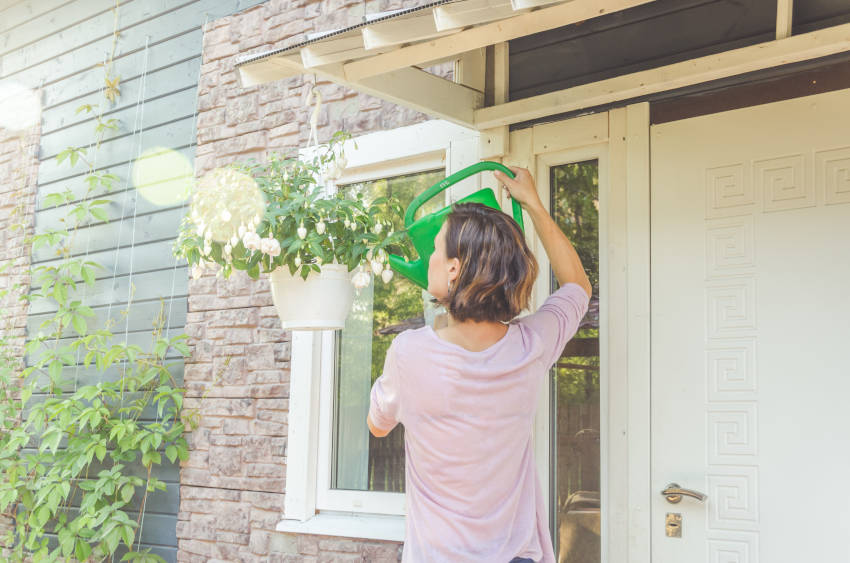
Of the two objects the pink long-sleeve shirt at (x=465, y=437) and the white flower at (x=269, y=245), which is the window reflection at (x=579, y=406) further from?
the white flower at (x=269, y=245)

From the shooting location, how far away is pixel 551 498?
8.99ft

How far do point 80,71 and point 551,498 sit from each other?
165 inches

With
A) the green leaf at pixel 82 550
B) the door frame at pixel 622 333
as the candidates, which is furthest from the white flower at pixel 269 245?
the green leaf at pixel 82 550

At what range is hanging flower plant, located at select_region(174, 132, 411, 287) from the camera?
2643 millimetres

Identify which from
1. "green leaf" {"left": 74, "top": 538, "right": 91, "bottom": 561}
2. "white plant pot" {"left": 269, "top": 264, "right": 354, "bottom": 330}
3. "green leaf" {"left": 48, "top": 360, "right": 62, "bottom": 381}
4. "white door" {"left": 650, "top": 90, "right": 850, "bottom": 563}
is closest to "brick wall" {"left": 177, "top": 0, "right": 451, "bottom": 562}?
"green leaf" {"left": 74, "top": 538, "right": 91, "bottom": 561}

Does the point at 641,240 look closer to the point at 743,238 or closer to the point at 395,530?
the point at 743,238

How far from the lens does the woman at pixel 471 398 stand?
5.76 feet

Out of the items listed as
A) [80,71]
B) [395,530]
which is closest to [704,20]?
[395,530]

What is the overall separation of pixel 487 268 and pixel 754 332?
3.41ft

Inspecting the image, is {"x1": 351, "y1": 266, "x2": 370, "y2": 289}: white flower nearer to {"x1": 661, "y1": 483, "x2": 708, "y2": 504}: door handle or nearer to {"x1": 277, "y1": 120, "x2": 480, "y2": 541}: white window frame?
{"x1": 277, "y1": 120, "x2": 480, "y2": 541}: white window frame

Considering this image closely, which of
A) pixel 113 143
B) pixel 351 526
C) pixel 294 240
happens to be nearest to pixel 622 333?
pixel 294 240

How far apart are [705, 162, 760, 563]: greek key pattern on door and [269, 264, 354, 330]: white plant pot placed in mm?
1216

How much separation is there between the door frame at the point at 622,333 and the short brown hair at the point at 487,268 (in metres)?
0.88

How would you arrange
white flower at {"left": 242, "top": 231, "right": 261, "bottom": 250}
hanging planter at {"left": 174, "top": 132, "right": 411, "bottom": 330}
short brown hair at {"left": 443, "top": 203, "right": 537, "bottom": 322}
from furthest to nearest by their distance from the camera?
hanging planter at {"left": 174, "top": 132, "right": 411, "bottom": 330}
white flower at {"left": 242, "top": 231, "right": 261, "bottom": 250}
short brown hair at {"left": 443, "top": 203, "right": 537, "bottom": 322}
